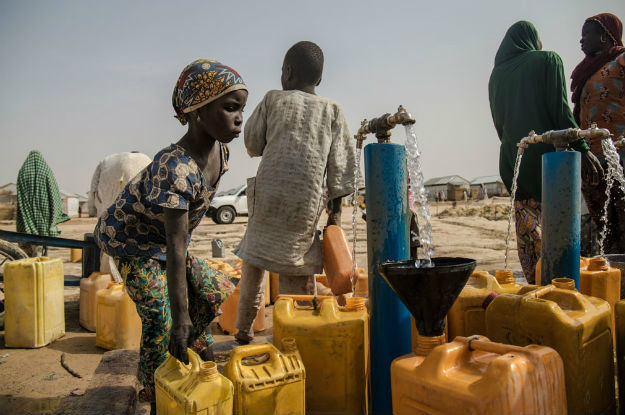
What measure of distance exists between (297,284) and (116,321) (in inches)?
55.7

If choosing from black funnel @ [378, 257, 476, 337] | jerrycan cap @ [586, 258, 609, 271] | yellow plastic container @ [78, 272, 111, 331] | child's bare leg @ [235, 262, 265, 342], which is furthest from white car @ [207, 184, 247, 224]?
black funnel @ [378, 257, 476, 337]

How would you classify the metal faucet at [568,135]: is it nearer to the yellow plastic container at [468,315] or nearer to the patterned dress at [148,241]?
the yellow plastic container at [468,315]

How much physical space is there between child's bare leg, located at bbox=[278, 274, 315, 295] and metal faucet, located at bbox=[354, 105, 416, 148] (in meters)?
1.18

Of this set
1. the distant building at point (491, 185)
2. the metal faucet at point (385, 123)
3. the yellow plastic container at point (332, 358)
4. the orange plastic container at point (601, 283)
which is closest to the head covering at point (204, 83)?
the metal faucet at point (385, 123)

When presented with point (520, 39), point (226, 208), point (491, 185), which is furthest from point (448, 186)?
point (520, 39)

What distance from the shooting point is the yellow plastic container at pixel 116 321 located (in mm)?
3477

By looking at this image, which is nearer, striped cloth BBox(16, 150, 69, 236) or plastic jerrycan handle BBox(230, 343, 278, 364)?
plastic jerrycan handle BBox(230, 343, 278, 364)

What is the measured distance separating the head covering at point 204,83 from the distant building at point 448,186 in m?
36.6

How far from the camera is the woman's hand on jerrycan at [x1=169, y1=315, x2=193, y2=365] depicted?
1782 mm

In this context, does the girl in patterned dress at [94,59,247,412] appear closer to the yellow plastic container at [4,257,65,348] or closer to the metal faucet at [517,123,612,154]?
the metal faucet at [517,123,612,154]

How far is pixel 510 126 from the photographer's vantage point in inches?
157

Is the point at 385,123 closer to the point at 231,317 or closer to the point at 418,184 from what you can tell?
the point at 418,184

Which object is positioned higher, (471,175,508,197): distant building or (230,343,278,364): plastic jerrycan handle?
(471,175,508,197): distant building

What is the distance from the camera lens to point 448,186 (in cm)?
5116
